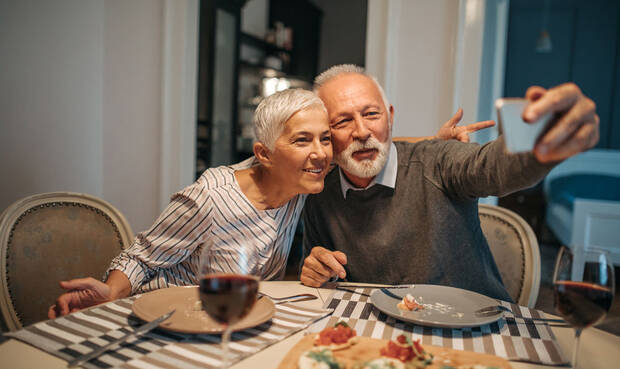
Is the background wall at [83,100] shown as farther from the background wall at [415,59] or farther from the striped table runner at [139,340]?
the striped table runner at [139,340]

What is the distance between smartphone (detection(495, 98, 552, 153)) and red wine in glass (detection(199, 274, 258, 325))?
493 mm

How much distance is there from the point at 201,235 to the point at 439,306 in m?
0.75

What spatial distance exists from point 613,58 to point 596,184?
2014mm

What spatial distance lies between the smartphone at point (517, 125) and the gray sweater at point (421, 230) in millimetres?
652

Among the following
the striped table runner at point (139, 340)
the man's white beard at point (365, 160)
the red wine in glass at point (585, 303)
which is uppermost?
the man's white beard at point (365, 160)

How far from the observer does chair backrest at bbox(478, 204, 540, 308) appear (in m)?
1.61

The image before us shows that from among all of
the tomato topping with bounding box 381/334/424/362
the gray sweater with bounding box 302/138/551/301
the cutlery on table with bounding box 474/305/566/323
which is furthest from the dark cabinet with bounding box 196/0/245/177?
the tomato topping with bounding box 381/334/424/362

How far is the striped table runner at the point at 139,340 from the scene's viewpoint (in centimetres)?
77

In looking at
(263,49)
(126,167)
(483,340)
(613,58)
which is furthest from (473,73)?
(613,58)

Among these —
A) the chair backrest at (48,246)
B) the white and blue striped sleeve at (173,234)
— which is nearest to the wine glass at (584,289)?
the white and blue striped sleeve at (173,234)

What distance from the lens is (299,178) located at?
1.42 m

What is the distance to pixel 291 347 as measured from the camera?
33.8 inches

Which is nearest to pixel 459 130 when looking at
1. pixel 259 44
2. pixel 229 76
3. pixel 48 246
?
pixel 48 246

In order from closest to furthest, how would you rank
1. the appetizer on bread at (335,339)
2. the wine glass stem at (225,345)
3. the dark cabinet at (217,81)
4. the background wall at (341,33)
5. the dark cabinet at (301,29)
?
the wine glass stem at (225,345), the appetizer on bread at (335,339), the dark cabinet at (217,81), the dark cabinet at (301,29), the background wall at (341,33)
